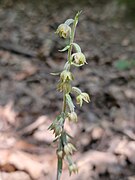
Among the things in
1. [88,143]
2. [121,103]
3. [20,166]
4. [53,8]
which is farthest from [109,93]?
[53,8]

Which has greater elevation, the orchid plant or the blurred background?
the blurred background

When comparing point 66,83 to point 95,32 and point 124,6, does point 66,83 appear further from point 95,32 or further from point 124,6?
point 124,6

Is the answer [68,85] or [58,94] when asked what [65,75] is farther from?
[58,94]

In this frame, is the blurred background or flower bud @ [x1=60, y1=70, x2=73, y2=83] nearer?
flower bud @ [x1=60, y1=70, x2=73, y2=83]

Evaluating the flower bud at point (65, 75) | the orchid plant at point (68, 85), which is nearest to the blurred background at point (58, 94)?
the orchid plant at point (68, 85)

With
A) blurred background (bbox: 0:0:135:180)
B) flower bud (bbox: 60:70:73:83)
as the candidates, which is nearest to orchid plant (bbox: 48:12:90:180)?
flower bud (bbox: 60:70:73:83)

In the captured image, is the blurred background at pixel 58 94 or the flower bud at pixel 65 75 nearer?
the flower bud at pixel 65 75

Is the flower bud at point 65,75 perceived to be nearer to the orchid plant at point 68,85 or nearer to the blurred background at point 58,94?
the orchid plant at point 68,85

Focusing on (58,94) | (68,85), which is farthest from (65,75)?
(58,94)

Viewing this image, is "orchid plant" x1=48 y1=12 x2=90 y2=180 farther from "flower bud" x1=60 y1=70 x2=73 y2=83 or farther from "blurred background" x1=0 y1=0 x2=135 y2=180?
"blurred background" x1=0 y1=0 x2=135 y2=180
